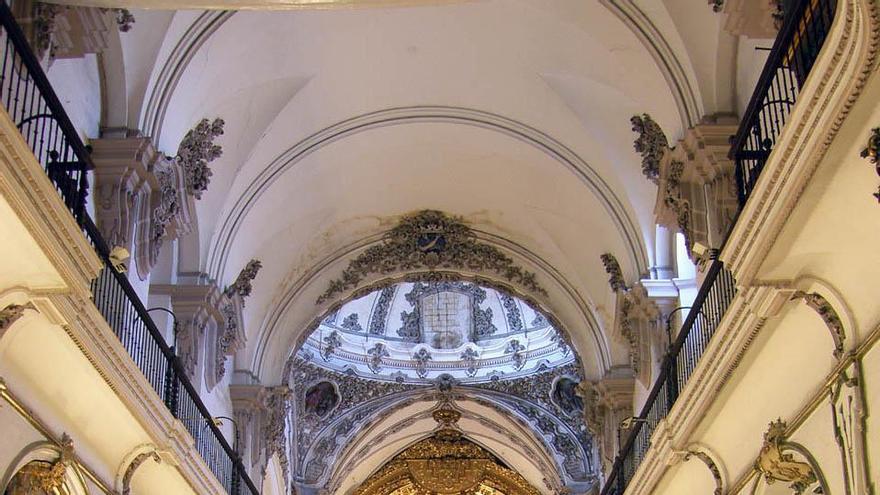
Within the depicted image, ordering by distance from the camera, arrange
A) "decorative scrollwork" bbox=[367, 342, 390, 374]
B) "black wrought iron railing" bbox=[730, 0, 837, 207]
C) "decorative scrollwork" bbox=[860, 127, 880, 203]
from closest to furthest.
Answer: "decorative scrollwork" bbox=[860, 127, 880, 203]
"black wrought iron railing" bbox=[730, 0, 837, 207]
"decorative scrollwork" bbox=[367, 342, 390, 374]

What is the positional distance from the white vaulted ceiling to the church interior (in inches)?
2.0

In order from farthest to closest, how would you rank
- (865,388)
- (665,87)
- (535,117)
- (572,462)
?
(572,462), (535,117), (665,87), (865,388)

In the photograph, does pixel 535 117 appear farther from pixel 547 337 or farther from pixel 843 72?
pixel 547 337

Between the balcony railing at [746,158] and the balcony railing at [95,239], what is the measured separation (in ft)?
16.7

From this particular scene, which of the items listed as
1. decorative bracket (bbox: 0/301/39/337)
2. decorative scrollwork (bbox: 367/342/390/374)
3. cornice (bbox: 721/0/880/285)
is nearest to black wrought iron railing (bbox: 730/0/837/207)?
cornice (bbox: 721/0/880/285)

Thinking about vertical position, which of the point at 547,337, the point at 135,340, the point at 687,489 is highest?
the point at 547,337

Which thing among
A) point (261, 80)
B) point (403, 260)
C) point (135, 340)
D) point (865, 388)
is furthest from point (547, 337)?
point (865, 388)

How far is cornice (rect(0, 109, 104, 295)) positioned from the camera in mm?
7488

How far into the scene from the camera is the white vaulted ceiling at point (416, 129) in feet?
46.2

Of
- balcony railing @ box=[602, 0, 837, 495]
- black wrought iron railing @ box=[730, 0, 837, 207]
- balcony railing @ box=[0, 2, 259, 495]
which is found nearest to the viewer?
black wrought iron railing @ box=[730, 0, 837, 207]

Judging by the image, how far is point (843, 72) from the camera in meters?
7.11

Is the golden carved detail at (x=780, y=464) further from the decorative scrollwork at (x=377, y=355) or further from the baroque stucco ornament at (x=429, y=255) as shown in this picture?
the decorative scrollwork at (x=377, y=355)

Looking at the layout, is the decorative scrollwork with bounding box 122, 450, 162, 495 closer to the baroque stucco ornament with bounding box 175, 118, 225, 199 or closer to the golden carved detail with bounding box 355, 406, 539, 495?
the baroque stucco ornament with bounding box 175, 118, 225, 199

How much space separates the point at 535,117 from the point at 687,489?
5733mm
